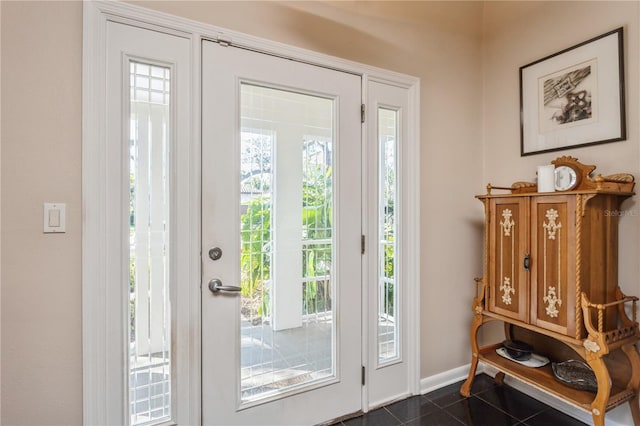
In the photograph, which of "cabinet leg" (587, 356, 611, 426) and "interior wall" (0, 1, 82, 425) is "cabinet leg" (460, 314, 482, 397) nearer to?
"cabinet leg" (587, 356, 611, 426)

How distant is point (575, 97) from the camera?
6.07 ft

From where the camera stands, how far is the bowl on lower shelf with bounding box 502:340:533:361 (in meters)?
1.92

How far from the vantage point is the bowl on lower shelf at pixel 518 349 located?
1.92 meters

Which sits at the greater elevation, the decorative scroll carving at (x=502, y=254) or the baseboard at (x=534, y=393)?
the decorative scroll carving at (x=502, y=254)

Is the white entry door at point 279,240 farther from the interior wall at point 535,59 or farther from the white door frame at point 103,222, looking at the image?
the interior wall at point 535,59

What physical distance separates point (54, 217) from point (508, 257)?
2.24 metres

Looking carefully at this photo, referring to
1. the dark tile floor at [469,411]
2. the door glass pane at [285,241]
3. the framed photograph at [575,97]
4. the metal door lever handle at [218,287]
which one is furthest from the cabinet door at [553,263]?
the metal door lever handle at [218,287]

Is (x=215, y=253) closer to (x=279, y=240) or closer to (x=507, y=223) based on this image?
(x=279, y=240)

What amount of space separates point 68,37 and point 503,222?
2.31 meters

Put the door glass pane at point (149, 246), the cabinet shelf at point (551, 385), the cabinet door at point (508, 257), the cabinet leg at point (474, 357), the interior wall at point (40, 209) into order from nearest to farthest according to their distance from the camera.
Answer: the interior wall at point (40, 209) < the door glass pane at point (149, 246) < the cabinet shelf at point (551, 385) < the cabinet door at point (508, 257) < the cabinet leg at point (474, 357)

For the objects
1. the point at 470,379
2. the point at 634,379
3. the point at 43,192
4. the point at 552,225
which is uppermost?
the point at 43,192

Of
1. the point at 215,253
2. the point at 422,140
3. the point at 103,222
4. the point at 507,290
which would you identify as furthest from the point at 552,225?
the point at 103,222

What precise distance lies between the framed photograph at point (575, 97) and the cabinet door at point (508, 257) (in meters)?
0.50

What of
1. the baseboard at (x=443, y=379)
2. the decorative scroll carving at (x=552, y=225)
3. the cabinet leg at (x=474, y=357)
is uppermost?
the decorative scroll carving at (x=552, y=225)
